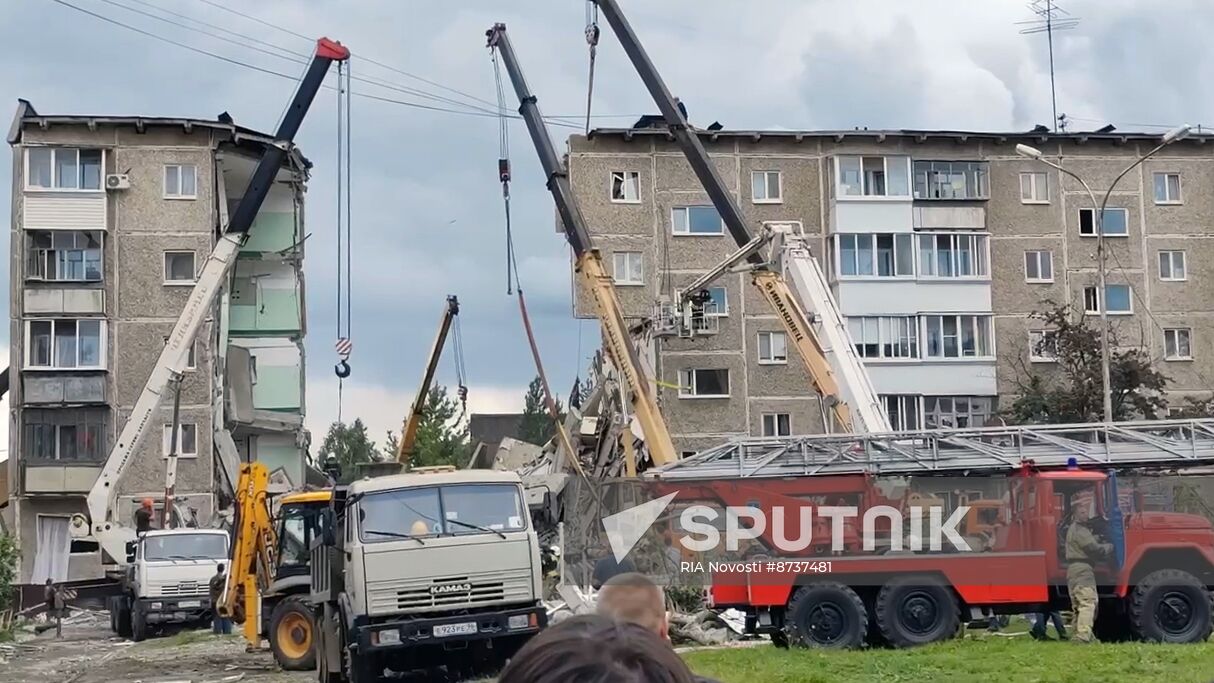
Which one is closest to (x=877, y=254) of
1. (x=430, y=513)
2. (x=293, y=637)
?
(x=293, y=637)

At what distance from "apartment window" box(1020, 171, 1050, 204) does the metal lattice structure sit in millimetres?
30628

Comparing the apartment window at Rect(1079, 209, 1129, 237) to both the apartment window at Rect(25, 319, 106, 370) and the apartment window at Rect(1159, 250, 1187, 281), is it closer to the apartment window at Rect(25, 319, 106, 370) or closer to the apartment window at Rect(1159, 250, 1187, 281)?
the apartment window at Rect(1159, 250, 1187, 281)

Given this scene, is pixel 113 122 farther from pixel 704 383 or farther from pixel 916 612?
pixel 916 612

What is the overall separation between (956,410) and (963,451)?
2839cm

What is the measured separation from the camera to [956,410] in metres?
50.0

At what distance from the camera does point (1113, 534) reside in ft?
62.0

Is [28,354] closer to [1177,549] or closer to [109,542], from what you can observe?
[109,542]

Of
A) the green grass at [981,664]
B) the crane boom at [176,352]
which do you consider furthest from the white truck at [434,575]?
the crane boom at [176,352]

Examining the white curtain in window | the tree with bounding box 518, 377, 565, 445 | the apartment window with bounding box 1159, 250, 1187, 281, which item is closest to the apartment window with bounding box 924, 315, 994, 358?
the apartment window with bounding box 1159, 250, 1187, 281

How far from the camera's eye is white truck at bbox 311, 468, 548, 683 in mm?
17219

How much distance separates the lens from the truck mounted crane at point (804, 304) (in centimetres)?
2945

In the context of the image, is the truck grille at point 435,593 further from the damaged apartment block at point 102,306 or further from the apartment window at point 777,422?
the apartment window at point 777,422

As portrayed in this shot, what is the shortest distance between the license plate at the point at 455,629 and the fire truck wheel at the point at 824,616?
14.1ft

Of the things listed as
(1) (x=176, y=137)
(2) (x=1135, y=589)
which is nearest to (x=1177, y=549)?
(2) (x=1135, y=589)
